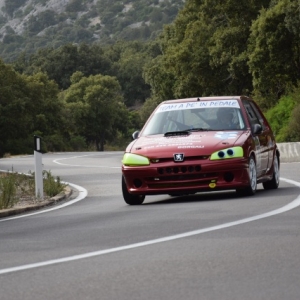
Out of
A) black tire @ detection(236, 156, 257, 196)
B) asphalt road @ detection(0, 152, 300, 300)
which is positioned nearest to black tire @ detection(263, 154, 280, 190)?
black tire @ detection(236, 156, 257, 196)

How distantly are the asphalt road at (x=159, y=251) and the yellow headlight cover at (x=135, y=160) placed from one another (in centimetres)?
65

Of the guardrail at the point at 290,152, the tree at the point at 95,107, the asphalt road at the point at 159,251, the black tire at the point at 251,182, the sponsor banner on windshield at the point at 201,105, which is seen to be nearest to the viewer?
the asphalt road at the point at 159,251

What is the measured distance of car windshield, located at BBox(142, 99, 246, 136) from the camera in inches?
712

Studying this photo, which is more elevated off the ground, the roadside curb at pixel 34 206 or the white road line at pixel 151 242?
the white road line at pixel 151 242

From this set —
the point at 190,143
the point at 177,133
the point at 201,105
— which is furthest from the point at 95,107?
the point at 190,143

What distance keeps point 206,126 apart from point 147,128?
1.00 m

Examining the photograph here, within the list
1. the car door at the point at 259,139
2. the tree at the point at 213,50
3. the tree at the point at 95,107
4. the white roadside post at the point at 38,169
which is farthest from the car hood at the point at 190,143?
the tree at the point at 95,107

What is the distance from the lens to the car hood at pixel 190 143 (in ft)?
55.8

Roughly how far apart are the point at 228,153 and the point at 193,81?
52.1m

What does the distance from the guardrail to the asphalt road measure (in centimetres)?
1848

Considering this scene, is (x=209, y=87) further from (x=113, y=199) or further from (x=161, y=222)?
(x=161, y=222)

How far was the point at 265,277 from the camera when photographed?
8586mm

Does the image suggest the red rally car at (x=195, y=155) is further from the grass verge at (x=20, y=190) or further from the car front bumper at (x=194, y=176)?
the grass verge at (x=20, y=190)

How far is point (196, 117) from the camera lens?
18.3 m
